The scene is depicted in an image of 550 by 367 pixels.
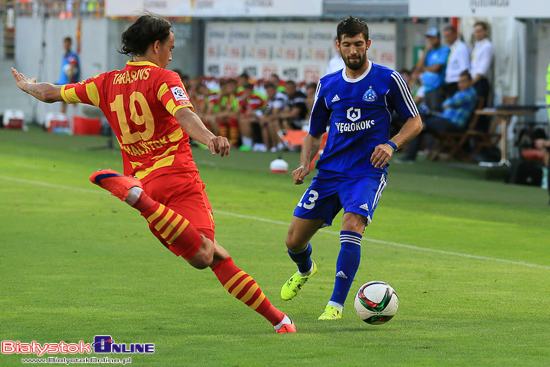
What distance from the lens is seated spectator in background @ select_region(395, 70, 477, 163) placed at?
1812cm

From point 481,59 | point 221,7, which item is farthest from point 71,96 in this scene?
point 221,7

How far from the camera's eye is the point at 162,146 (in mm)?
5762

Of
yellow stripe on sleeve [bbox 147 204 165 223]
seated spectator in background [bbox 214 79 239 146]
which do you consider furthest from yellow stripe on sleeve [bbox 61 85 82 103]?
seated spectator in background [bbox 214 79 239 146]

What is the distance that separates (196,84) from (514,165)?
1001cm

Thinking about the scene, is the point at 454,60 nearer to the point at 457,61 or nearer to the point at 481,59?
the point at 457,61

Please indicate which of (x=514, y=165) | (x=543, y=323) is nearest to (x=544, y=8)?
(x=514, y=165)

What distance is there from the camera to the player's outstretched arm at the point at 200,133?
506cm

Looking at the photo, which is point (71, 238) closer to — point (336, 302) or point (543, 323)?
point (336, 302)

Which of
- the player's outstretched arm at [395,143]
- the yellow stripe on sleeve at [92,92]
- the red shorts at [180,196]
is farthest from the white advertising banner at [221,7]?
the red shorts at [180,196]

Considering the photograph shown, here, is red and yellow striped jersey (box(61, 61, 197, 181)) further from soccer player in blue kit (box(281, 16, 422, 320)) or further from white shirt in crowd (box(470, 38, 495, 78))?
white shirt in crowd (box(470, 38, 495, 78))

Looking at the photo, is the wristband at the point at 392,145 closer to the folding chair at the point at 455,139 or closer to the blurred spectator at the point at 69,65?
the folding chair at the point at 455,139

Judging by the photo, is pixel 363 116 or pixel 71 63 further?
pixel 71 63

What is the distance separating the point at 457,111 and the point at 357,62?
39.3 feet

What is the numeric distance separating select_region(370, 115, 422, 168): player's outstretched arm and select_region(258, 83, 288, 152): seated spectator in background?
574 inches
